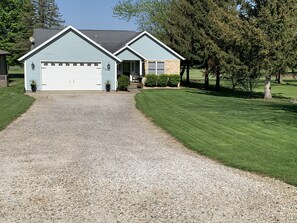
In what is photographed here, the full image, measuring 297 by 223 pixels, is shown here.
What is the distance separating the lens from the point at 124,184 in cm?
715

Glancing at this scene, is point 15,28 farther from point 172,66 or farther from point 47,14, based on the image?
point 172,66

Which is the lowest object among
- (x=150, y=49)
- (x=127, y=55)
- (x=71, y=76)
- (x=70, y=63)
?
(x=71, y=76)

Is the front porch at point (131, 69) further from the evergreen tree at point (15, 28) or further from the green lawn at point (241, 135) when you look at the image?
the evergreen tree at point (15, 28)

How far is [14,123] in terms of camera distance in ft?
48.7

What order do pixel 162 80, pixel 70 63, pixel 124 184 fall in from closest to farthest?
pixel 124 184
pixel 70 63
pixel 162 80

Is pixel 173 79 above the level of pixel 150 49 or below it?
below

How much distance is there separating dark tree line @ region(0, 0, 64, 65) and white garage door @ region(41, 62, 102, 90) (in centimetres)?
2164

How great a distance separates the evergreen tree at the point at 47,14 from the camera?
Answer: 59.8 meters

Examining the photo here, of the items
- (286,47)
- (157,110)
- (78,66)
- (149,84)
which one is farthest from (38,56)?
(286,47)

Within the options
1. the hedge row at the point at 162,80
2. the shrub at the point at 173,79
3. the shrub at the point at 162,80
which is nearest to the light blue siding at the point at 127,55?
the hedge row at the point at 162,80

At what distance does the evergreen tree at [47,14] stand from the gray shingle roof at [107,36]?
2214 cm

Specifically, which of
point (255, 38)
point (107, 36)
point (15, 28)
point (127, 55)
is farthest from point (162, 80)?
point (15, 28)

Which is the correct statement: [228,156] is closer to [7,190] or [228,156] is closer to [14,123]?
[7,190]

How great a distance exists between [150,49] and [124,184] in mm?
30978
